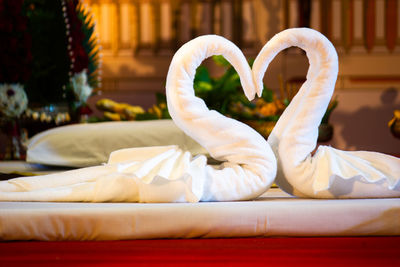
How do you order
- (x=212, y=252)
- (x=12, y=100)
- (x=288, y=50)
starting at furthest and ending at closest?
(x=288, y=50) → (x=12, y=100) → (x=212, y=252)

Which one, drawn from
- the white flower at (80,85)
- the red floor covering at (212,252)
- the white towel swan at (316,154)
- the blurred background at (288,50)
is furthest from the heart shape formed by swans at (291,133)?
the blurred background at (288,50)

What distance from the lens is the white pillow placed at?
1.99 meters

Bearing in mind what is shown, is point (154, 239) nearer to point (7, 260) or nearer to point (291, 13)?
point (7, 260)

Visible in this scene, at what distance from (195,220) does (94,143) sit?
1.09 metres

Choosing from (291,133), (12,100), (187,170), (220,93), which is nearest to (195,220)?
(187,170)

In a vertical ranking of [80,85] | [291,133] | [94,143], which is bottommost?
[94,143]

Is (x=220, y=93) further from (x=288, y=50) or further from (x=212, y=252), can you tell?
(x=212, y=252)

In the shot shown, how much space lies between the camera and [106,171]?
1.14 meters

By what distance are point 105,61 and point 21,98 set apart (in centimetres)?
175

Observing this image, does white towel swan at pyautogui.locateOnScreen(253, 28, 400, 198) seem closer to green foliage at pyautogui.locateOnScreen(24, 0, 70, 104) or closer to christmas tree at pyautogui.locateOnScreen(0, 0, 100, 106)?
christmas tree at pyautogui.locateOnScreen(0, 0, 100, 106)

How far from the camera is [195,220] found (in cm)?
97

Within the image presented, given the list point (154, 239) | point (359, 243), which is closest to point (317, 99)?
point (359, 243)

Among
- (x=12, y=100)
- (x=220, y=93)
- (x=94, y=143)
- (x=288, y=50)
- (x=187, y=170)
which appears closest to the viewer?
(x=187, y=170)

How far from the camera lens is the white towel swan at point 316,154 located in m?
1.10
